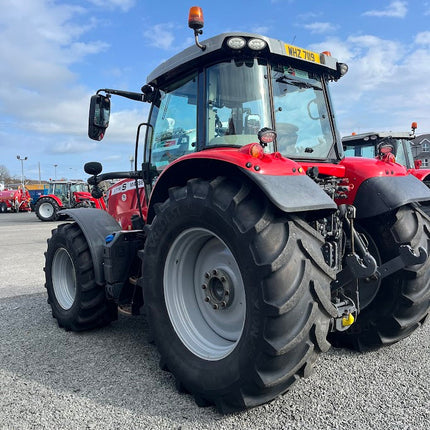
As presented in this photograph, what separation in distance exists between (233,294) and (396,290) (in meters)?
1.27

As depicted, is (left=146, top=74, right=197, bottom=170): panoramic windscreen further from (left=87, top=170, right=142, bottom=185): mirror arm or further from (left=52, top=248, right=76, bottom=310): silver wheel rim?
(left=52, top=248, right=76, bottom=310): silver wheel rim

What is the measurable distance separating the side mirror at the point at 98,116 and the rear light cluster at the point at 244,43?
4.82ft

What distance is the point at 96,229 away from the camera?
3777 millimetres

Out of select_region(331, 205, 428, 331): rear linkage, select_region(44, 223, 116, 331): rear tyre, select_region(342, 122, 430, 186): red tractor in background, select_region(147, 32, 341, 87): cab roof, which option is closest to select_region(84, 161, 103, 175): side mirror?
select_region(44, 223, 116, 331): rear tyre

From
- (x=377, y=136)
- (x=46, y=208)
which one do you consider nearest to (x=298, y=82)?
(x=377, y=136)

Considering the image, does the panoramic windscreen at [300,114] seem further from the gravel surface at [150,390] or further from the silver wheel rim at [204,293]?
the gravel surface at [150,390]

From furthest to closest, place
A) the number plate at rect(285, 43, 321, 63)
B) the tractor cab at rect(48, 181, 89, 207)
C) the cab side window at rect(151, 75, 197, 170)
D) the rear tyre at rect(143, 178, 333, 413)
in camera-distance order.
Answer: the tractor cab at rect(48, 181, 89, 207)
the cab side window at rect(151, 75, 197, 170)
the number plate at rect(285, 43, 321, 63)
the rear tyre at rect(143, 178, 333, 413)

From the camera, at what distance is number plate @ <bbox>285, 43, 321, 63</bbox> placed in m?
3.03

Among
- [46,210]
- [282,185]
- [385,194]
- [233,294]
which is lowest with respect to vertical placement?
[46,210]

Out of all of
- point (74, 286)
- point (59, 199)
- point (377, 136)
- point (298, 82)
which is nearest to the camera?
point (298, 82)

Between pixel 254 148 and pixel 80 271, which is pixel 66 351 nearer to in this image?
pixel 80 271

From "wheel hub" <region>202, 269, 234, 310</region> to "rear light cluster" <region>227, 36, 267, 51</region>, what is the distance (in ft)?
5.06

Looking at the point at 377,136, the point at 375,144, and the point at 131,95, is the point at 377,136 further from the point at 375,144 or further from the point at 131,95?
the point at 131,95

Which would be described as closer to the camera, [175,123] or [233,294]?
[233,294]
